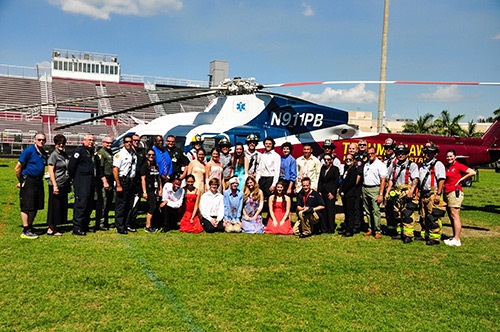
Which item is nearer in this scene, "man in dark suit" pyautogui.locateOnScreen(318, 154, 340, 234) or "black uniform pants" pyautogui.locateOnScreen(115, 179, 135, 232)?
"black uniform pants" pyautogui.locateOnScreen(115, 179, 135, 232)

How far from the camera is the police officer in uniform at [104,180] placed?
25.3 ft

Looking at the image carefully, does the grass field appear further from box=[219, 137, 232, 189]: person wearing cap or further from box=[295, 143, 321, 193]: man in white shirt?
box=[219, 137, 232, 189]: person wearing cap

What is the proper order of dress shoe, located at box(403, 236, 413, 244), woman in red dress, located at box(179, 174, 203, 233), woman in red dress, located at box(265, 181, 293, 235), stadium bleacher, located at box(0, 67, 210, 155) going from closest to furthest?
1. dress shoe, located at box(403, 236, 413, 244)
2. woman in red dress, located at box(179, 174, 203, 233)
3. woman in red dress, located at box(265, 181, 293, 235)
4. stadium bleacher, located at box(0, 67, 210, 155)

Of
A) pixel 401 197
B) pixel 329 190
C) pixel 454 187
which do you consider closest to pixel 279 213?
pixel 329 190

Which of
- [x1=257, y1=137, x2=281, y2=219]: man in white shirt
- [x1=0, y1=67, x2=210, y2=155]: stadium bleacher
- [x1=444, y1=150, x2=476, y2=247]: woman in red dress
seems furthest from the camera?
[x1=0, y1=67, x2=210, y2=155]: stadium bleacher

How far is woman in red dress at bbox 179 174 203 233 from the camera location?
8094mm

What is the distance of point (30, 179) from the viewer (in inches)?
276

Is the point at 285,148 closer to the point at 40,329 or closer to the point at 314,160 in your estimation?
the point at 314,160

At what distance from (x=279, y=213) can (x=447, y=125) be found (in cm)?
4475

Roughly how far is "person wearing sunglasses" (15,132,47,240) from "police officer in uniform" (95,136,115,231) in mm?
1007

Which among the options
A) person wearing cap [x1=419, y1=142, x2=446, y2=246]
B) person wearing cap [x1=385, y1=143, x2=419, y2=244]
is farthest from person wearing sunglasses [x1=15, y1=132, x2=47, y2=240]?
person wearing cap [x1=419, y1=142, x2=446, y2=246]

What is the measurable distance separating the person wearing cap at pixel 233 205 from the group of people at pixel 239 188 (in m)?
0.02

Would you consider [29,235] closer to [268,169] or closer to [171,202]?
[171,202]

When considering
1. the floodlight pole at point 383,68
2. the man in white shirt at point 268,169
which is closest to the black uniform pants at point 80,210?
the man in white shirt at point 268,169
